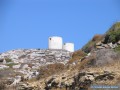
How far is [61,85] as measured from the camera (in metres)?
27.9

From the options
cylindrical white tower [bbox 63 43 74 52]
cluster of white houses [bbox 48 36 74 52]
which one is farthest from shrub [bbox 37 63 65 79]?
cylindrical white tower [bbox 63 43 74 52]

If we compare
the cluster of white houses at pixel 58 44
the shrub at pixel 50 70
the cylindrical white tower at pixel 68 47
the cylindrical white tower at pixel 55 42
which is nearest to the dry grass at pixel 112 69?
the shrub at pixel 50 70

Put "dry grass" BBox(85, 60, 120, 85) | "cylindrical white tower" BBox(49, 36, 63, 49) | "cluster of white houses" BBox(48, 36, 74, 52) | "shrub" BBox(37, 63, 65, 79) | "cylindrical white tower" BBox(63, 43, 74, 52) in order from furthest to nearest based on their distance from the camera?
1. "cylindrical white tower" BBox(63, 43, 74, 52)
2. "cluster of white houses" BBox(48, 36, 74, 52)
3. "cylindrical white tower" BBox(49, 36, 63, 49)
4. "shrub" BBox(37, 63, 65, 79)
5. "dry grass" BBox(85, 60, 120, 85)

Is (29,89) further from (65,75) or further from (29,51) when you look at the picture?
(29,51)

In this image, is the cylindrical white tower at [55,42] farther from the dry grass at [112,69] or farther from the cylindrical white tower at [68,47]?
the dry grass at [112,69]

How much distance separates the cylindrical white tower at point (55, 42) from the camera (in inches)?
2456

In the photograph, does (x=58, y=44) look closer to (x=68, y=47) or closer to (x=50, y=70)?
(x=68, y=47)

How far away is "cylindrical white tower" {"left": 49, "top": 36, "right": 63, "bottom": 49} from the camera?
205ft

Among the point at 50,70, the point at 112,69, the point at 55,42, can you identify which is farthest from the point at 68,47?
the point at 112,69

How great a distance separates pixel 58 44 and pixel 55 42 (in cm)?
145

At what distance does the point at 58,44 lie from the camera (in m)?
64.4

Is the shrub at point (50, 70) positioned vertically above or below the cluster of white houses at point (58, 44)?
below

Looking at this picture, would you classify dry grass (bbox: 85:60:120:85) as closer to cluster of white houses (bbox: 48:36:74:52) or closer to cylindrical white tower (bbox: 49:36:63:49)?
cylindrical white tower (bbox: 49:36:63:49)

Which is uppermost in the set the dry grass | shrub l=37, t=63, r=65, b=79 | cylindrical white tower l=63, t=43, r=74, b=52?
cylindrical white tower l=63, t=43, r=74, b=52
